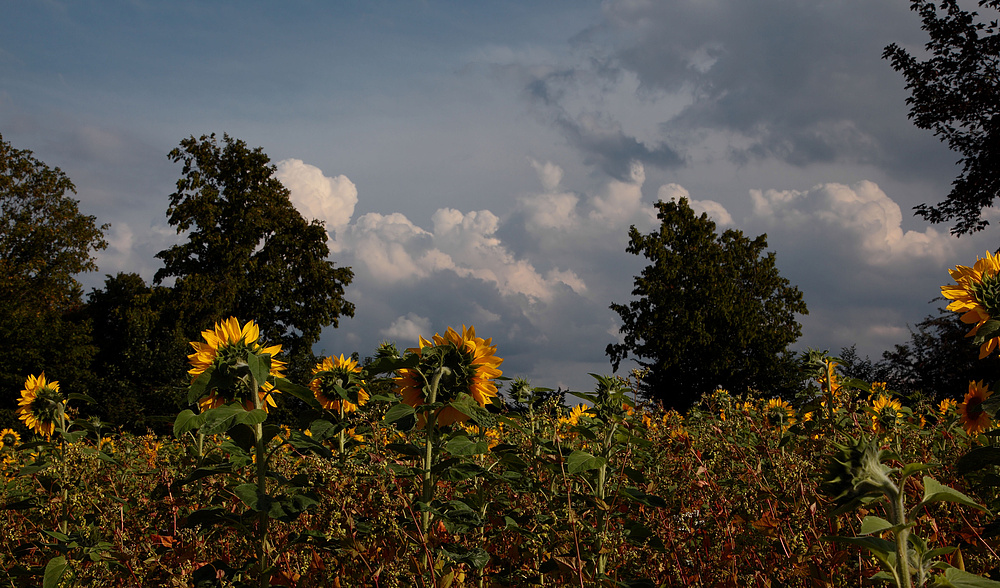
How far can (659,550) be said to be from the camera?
8.61 feet

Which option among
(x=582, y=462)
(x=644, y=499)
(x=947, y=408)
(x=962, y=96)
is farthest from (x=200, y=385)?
(x=962, y=96)

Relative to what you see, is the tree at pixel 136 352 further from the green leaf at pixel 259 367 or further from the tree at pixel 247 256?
the green leaf at pixel 259 367

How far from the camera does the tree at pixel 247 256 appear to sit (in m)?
25.8

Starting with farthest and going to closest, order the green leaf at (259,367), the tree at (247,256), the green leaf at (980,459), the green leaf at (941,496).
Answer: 1. the tree at (247,256)
2. the green leaf at (259,367)
3. the green leaf at (980,459)
4. the green leaf at (941,496)

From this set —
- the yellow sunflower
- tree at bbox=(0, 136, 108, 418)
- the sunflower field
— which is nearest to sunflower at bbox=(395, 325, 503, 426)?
the sunflower field

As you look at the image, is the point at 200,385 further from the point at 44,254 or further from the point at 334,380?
the point at 44,254

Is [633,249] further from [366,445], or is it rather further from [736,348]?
[366,445]

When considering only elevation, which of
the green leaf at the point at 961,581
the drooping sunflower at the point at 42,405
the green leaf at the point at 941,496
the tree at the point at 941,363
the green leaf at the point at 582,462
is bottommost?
the green leaf at the point at 961,581

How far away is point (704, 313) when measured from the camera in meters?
28.7

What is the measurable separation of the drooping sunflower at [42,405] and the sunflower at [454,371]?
2.84 meters

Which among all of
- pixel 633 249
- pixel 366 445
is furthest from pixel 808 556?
pixel 633 249

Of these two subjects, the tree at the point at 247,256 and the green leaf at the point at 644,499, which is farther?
the tree at the point at 247,256

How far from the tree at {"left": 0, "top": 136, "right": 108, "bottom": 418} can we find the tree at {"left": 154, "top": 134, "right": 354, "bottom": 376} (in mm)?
3562

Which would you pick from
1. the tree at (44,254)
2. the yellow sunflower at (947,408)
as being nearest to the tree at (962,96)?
the yellow sunflower at (947,408)
